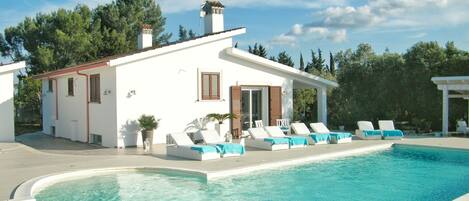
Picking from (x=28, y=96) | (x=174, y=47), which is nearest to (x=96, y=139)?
(x=174, y=47)

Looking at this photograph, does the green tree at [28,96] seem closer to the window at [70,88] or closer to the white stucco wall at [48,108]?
the white stucco wall at [48,108]

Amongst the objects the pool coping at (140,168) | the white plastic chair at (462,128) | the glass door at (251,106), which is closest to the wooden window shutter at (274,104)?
the glass door at (251,106)

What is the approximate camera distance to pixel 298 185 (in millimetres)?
11344

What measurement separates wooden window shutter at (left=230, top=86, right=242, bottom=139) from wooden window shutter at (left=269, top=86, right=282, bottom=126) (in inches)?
77.2

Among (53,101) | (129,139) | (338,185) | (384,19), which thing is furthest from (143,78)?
(384,19)

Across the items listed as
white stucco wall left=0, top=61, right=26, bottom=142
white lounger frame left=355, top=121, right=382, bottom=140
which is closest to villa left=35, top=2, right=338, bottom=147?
white stucco wall left=0, top=61, right=26, bottom=142

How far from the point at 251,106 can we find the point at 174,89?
471cm

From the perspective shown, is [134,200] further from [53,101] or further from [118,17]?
[118,17]

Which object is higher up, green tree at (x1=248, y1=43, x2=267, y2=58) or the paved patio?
green tree at (x1=248, y1=43, x2=267, y2=58)

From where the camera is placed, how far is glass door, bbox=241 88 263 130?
22234 millimetres

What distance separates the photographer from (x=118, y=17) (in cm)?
3884

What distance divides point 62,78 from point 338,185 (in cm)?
1584

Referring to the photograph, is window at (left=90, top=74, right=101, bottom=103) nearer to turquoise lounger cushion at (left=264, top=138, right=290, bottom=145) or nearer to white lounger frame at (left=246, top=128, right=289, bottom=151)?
white lounger frame at (left=246, top=128, right=289, bottom=151)

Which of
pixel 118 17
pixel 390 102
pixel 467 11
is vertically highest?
pixel 118 17
